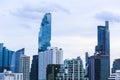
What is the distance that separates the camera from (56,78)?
472ft

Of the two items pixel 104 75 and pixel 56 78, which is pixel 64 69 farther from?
pixel 104 75

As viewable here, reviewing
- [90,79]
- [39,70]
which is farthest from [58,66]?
[39,70]

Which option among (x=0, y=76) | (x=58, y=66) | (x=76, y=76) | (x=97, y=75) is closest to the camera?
(x=76, y=76)

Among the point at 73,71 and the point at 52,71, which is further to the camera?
the point at 52,71

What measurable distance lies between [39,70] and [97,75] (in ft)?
89.8

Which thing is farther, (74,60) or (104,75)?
(104,75)

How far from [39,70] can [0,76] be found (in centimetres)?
1431

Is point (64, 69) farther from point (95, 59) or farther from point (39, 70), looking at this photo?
point (39, 70)

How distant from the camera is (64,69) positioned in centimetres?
14200

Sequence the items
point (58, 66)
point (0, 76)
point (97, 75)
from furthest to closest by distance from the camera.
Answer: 1. point (0, 76)
2. point (97, 75)
3. point (58, 66)

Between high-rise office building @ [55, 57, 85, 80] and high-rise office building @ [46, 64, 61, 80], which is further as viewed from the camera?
high-rise office building @ [46, 64, 61, 80]

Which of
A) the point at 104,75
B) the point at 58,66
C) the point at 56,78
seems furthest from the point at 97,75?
the point at 56,78

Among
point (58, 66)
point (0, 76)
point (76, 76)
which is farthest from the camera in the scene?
point (0, 76)

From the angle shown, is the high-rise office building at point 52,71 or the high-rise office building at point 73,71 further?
the high-rise office building at point 52,71
